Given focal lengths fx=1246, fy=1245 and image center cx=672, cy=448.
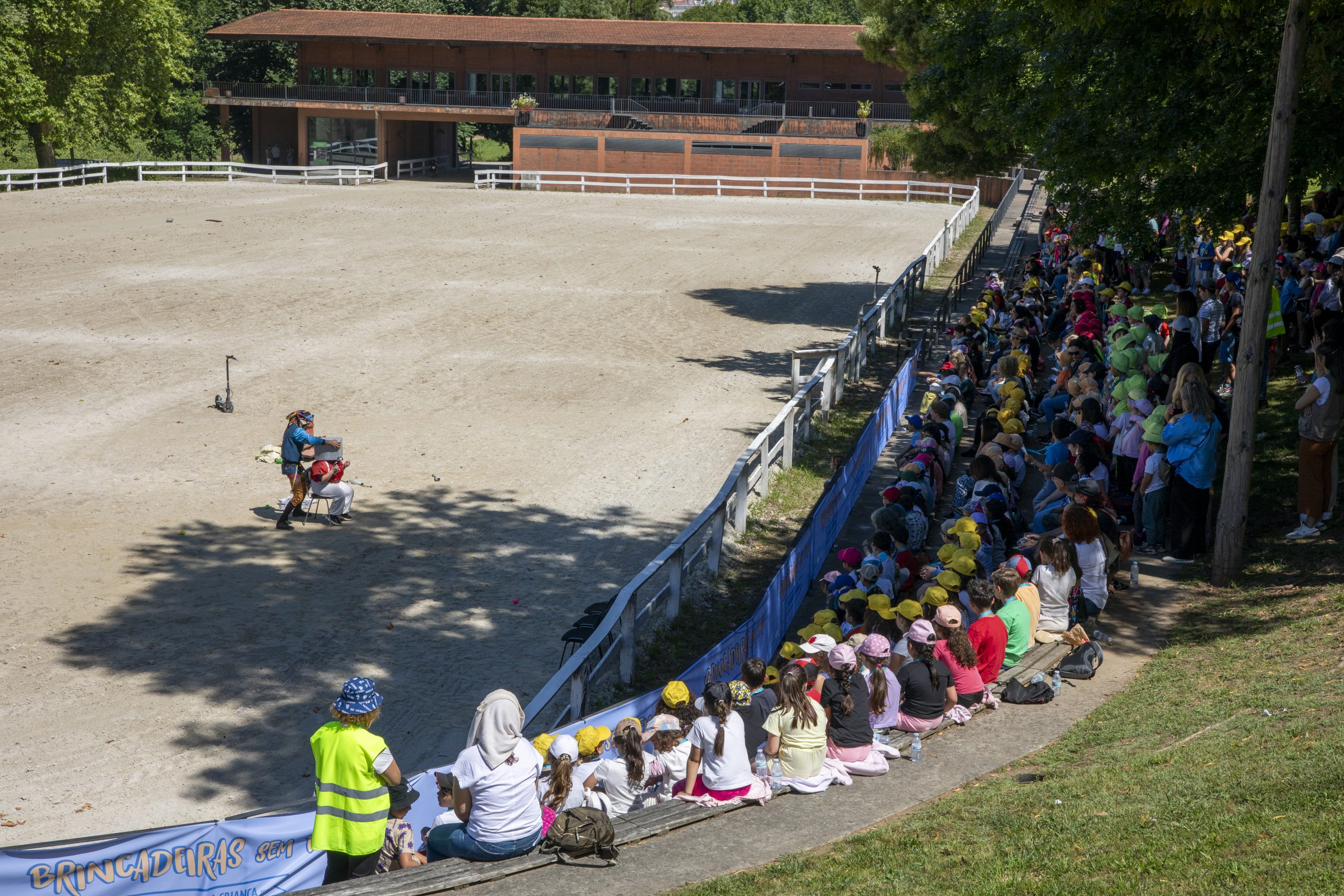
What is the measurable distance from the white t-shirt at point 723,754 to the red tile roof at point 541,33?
54650 millimetres

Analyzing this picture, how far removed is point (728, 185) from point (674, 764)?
1850 inches

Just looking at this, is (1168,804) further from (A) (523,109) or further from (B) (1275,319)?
(A) (523,109)

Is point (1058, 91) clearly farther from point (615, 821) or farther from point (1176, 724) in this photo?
point (615, 821)

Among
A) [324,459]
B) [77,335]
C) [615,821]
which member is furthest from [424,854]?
[77,335]

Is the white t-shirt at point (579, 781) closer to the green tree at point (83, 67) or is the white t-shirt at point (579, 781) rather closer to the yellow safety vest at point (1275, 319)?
the yellow safety vest at point (1275, 319)

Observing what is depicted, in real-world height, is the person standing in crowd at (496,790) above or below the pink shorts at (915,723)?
above

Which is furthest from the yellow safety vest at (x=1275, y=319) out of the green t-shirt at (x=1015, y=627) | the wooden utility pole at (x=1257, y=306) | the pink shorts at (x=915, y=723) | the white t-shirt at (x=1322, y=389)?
the pink shorts at (x=915, y=723)

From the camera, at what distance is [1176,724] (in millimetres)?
7953

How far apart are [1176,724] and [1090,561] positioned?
222 centimetres

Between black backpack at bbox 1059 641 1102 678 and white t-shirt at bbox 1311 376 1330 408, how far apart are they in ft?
11.1

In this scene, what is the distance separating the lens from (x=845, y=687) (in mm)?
7961

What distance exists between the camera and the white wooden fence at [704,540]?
920cm

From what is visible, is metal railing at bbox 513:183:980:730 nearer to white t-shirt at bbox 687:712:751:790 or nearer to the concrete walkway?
white t-shirt at bbox 687:712:751:790

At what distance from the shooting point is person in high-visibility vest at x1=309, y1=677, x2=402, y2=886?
20.8ft
